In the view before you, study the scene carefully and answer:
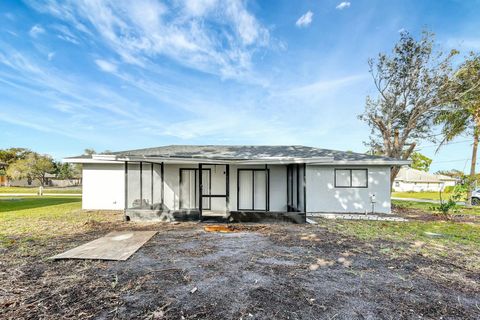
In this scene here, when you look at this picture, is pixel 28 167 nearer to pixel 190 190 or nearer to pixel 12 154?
pixel 12 154

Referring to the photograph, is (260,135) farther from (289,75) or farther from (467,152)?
(467,152)

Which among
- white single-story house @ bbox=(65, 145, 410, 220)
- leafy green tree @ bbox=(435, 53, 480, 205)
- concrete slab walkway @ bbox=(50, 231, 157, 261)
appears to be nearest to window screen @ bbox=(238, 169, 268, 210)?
white single-story house @ bbox=(65, 145, 410, 220)

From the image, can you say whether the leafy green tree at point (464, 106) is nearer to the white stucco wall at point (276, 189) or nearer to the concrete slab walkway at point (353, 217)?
the white stucco wall at point (276, 189)

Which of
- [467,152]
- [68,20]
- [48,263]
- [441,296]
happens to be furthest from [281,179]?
[467,152]

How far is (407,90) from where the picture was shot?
13.9m

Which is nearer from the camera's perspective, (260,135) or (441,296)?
(441,296)

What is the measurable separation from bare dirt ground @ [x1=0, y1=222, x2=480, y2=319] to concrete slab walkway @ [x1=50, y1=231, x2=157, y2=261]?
26 cm

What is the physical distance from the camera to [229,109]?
19.0 meters

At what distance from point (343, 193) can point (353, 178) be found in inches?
32.4

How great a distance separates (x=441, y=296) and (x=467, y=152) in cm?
1627

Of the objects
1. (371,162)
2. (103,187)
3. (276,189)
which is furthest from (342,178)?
(103,187)

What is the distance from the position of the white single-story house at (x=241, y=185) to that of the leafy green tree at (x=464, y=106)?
5.90m

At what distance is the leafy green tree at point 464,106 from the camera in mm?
12398

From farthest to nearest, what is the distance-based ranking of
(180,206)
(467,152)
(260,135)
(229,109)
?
1. (260,135)
2. (229,109)
3. (467,152)
4. (180,206)
